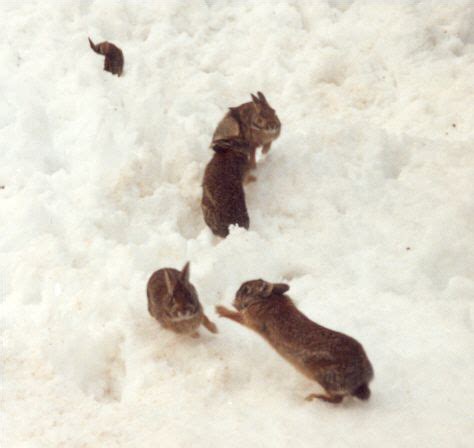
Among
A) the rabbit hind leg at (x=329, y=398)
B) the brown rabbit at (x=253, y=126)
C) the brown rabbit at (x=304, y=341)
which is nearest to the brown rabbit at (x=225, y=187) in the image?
the brown rabbit at (x=253, y=126)

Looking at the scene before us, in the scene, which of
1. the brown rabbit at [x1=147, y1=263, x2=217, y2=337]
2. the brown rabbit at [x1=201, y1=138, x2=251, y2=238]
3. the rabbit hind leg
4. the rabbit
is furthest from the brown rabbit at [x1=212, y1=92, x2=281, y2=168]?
the rabbit hind leg

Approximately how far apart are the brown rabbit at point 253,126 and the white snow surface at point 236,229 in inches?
8.0

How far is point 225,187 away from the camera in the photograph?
4.75 metres

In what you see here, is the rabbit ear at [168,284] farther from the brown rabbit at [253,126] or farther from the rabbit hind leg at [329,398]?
the brown rabbit at [253,126]

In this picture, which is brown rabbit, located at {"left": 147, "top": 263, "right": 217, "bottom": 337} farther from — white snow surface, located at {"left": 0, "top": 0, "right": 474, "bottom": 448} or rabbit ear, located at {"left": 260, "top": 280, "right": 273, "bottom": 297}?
rabbit ear, located at {"left": 260, "top": 280, "right": 273, "bottom": 297}

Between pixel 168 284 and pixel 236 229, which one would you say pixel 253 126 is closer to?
pixel 236 229

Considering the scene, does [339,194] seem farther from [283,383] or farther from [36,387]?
[36,387]

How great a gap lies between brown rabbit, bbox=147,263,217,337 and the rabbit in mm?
2936

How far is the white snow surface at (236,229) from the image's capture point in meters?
3.46

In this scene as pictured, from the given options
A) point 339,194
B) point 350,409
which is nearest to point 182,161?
point 339,194

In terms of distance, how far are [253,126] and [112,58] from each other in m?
1.90

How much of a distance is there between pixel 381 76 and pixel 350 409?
11.9ft

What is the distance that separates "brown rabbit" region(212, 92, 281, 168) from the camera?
5.16 m

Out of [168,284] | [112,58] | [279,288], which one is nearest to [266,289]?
[279,288]
